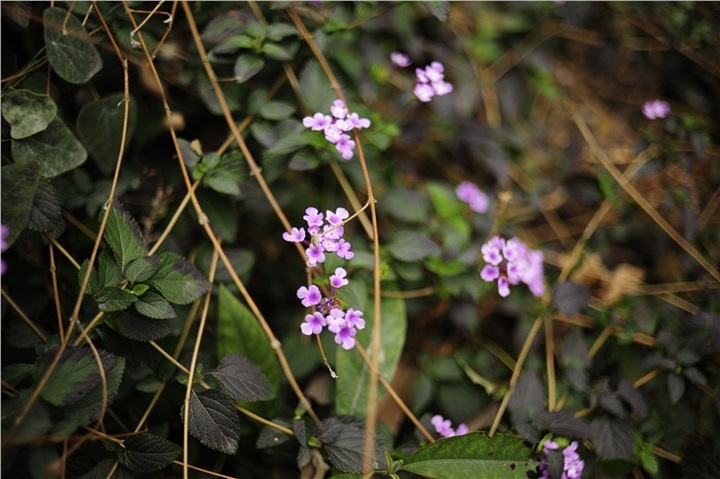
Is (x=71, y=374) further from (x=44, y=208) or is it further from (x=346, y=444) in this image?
(x=346, y=444)

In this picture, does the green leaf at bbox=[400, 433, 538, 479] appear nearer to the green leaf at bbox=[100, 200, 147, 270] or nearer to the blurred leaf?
the blurred leaf

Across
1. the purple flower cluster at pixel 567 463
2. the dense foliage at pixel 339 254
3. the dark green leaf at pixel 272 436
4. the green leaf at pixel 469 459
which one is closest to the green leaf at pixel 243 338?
the dense foliage at pixel 339 254

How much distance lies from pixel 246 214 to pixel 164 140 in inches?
12.8

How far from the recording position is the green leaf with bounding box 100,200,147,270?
1286 millimetres

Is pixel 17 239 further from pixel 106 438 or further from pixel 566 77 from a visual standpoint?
pixel 566 77

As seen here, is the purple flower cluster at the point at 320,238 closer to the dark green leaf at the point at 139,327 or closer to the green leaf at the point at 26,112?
the dark green leaf at the point at 139,327

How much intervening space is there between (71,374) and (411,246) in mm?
893

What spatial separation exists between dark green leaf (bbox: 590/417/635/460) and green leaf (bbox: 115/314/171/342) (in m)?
1.05

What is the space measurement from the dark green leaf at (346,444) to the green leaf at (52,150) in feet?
2.82

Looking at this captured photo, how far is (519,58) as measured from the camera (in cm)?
231

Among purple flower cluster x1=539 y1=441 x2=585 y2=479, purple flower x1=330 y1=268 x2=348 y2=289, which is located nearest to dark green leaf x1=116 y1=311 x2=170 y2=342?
purple flower x1=330 y1=268 x2=348 y2=289

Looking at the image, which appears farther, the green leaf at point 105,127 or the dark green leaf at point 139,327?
the green leaf at point 105,127

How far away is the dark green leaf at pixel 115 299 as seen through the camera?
124 cm

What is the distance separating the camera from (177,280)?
1.35 meters
